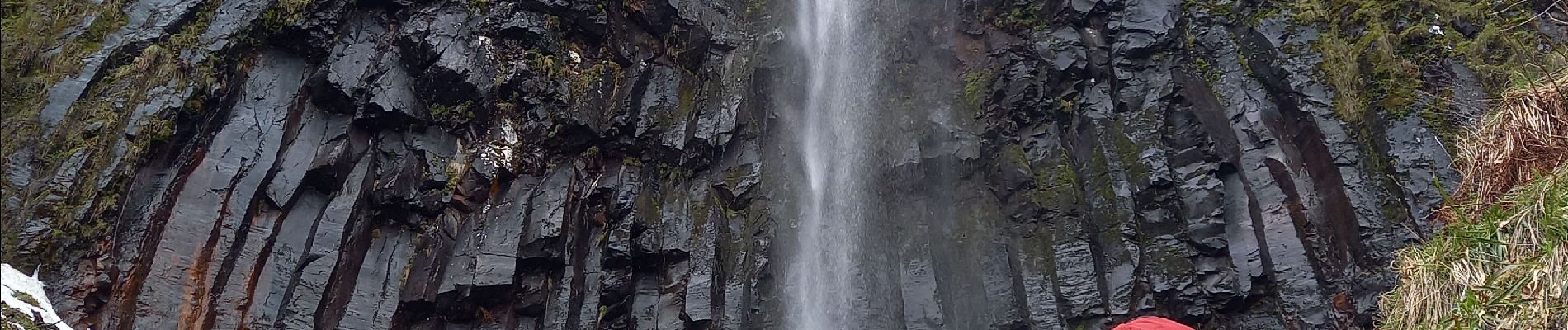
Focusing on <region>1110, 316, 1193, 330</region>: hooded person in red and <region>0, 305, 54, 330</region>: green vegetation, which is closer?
<region>1110, 316, 1193, 330</region>: hooded person in red

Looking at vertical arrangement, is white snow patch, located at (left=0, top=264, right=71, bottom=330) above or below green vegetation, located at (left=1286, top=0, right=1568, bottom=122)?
below

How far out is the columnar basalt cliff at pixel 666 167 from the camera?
7914 millimetres

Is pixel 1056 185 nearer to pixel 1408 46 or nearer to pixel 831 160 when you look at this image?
pixel 831 160

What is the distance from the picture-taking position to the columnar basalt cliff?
7914 millimetres

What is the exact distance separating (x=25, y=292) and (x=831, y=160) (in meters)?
7.88

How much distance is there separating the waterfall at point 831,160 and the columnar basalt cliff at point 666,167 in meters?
0.19

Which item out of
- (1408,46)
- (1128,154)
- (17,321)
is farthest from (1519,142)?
(17,321)

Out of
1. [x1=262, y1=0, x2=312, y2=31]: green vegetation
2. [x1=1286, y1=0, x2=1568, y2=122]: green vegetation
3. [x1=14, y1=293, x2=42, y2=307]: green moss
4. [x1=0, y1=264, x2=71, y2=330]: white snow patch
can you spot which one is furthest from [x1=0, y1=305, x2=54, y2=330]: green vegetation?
[x1=1286, y1=0, x2=1568, y2=122]: green vegetation

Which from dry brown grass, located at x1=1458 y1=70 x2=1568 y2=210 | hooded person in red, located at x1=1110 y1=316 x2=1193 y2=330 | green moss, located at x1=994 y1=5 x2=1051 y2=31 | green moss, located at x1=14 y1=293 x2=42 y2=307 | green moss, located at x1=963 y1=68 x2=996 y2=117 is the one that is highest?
green moss, located at x1=994 y1=5 x2=1051 y2=31

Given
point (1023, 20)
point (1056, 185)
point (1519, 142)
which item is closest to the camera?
point (1519, 142)

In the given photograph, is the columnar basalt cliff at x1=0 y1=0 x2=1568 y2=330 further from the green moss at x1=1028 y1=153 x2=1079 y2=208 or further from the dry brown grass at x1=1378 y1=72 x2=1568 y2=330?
the dry brown grass at x1=1378 y1=72 x2=1568 y2=330

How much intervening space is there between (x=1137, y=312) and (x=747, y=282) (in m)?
3.91

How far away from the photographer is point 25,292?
6.89m

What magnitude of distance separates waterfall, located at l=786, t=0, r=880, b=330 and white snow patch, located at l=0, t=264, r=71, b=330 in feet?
20.7
